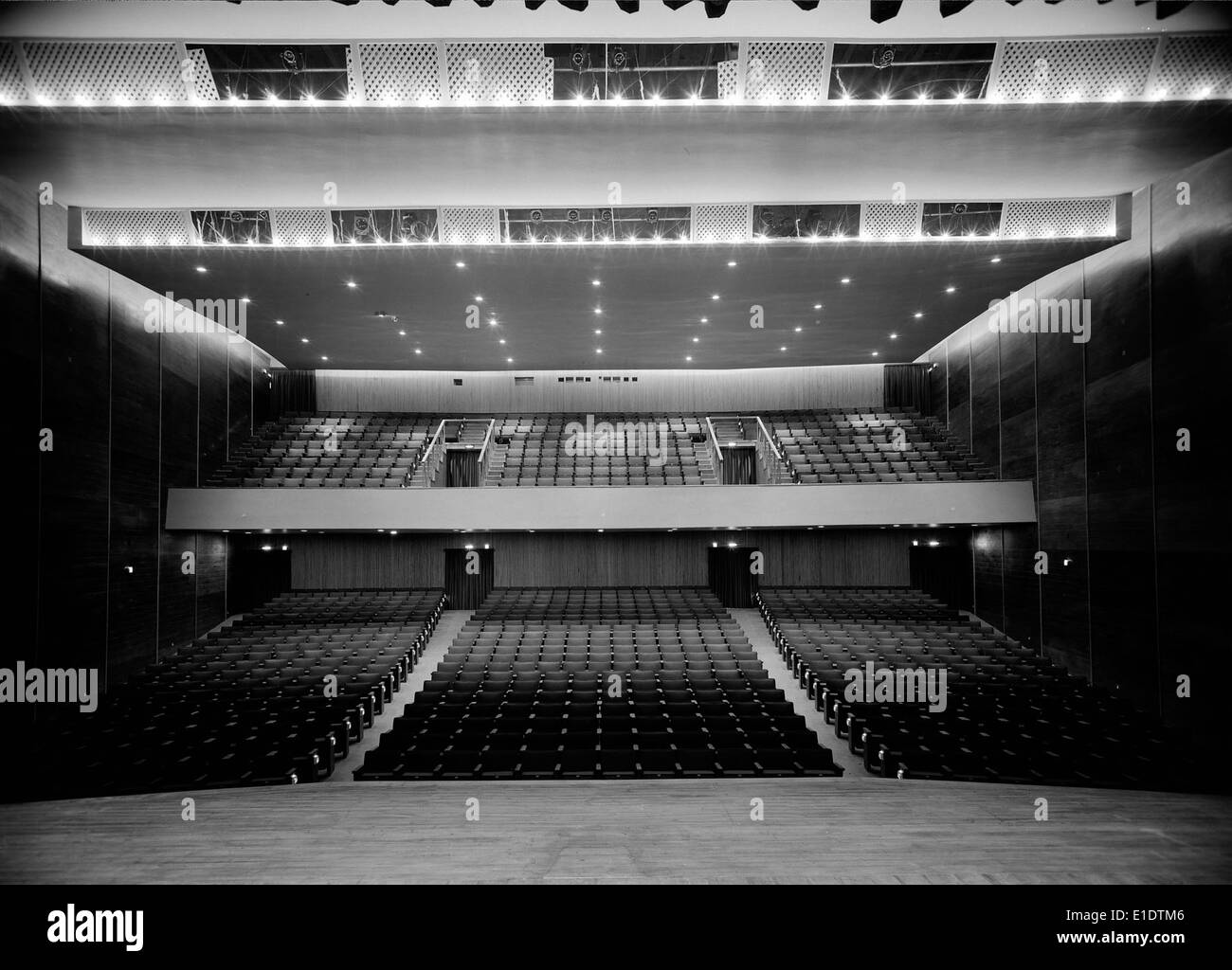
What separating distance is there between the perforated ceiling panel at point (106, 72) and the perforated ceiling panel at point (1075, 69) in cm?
747

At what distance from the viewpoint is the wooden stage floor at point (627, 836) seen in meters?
3.23

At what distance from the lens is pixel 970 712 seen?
21.7ft

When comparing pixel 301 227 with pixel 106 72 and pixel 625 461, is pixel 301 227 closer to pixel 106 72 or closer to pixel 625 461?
pixel 106 72

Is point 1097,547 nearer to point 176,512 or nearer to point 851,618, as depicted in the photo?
point 851,618

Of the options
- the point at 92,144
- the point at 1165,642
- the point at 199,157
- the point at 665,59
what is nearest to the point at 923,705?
the point at 1165,642

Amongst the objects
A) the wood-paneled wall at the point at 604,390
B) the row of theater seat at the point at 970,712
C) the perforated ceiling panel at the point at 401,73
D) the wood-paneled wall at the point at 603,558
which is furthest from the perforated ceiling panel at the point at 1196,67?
the wood-paneled wall at the point at 604,390

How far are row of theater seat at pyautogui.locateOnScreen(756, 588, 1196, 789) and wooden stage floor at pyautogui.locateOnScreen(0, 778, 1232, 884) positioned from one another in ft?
2.10

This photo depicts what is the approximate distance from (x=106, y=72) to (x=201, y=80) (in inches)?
31.5

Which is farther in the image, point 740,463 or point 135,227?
point 740,463

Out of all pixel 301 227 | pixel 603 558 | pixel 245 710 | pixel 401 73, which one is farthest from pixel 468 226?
pixel 603 558

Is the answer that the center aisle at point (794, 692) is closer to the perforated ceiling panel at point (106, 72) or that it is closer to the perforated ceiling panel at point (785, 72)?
the perforated ceiling panel at point (785, 72)

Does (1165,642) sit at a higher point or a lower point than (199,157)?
lower

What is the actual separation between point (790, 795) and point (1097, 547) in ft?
21.5

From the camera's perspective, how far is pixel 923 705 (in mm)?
6961
